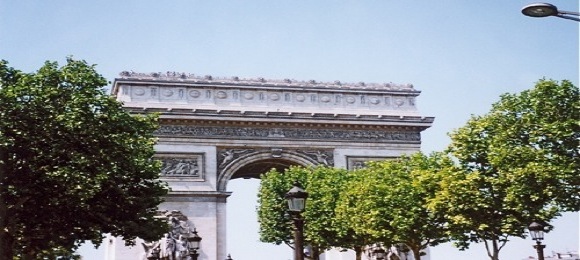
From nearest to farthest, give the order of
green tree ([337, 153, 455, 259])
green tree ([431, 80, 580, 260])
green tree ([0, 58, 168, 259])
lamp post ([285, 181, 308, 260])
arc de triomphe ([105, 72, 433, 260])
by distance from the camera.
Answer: lamp post ([285, 181, 308, 260]) → green tree ([0, 58, 168, 259]) → green tree ([431, 80, 580, 260]) → green tree ([337, 153, 455, 259]) → arc de triomphe ([105, 72, 433, 260])

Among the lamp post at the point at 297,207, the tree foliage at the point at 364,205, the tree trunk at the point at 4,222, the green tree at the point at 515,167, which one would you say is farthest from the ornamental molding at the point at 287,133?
the lamp post at the point at 297,207

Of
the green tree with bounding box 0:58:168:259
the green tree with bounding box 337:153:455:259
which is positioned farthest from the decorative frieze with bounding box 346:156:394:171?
the green tree with bounding box 0:58:168:259

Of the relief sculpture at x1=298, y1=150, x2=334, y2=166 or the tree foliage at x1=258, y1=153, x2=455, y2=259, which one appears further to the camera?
the relief sculpture at x1=298, y1=150, x2=334, y2=166

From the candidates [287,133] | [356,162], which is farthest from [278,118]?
[356,162]

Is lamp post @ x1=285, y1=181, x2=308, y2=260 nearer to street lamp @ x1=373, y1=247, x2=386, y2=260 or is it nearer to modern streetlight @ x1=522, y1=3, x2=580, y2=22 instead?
modern streetlight @ x1=522, y1=3, x2=580, y2=22

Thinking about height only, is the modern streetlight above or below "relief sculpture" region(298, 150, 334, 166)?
below

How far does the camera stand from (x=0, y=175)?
25453mm

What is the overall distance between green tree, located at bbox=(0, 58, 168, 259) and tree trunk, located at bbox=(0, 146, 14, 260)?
0.03m

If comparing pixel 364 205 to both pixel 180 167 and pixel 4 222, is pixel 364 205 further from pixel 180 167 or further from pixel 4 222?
pixel 4 222

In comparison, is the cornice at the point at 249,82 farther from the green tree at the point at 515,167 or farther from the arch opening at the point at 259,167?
the green tree at the point at 515,167

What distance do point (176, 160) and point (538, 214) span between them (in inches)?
916

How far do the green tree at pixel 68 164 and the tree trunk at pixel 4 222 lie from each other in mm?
32

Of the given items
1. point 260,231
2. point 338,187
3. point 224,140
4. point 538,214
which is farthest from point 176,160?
point 538,214

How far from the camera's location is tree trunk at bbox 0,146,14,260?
25297 millimetres
